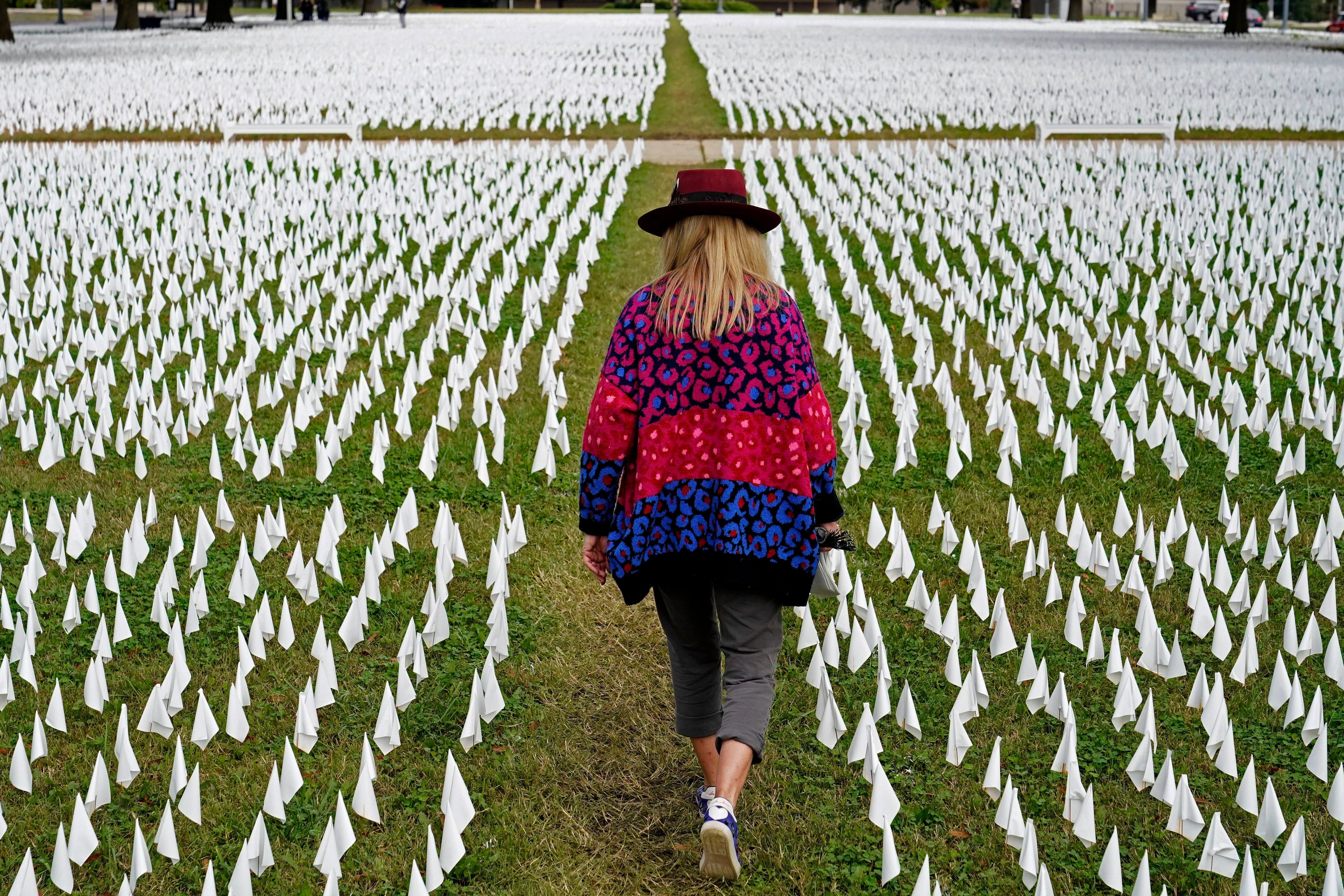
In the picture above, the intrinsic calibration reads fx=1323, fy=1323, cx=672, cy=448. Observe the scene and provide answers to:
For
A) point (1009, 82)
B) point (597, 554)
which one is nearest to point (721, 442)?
point (597, 554)

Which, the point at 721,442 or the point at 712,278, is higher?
the point at 712,278

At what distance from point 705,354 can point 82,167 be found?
49.5 feet

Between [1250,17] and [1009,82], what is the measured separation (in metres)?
58.2

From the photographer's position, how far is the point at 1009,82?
27906mm

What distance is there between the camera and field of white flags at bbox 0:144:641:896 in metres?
3.91

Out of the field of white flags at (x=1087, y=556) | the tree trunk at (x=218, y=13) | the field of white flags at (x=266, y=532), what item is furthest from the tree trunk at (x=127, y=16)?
the field of white flags at (x=1087, y=556)

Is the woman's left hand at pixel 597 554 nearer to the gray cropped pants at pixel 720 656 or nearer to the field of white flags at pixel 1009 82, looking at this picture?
the gray cropped pants at pixel 720 656

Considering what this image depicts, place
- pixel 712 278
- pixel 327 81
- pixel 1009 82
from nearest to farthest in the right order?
pixel 712 278 < pixel 327 81 < pixel 1009 82

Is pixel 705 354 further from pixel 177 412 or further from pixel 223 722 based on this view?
pixel 177 412

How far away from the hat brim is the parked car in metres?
75.8

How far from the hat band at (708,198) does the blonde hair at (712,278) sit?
0.17 ft

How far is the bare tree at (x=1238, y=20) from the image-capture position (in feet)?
181

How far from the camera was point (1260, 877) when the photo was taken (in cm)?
370

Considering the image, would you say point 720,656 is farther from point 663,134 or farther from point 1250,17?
point 1250,17
